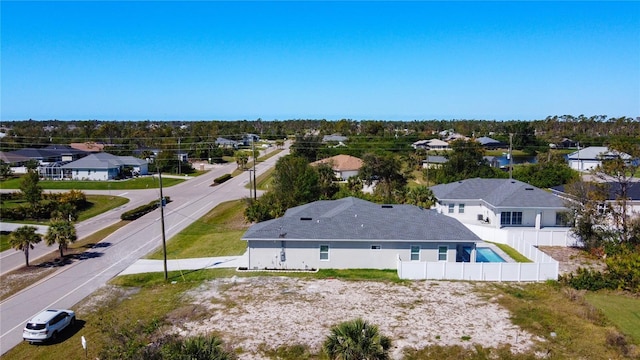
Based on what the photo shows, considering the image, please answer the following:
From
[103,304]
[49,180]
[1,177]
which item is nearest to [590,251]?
[103,304]

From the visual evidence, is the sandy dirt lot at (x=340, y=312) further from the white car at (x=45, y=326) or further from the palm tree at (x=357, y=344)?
the white car at (x=45, y=326)

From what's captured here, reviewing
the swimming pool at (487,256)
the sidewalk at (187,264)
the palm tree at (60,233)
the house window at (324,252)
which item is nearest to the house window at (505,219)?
the swimming pool at (487,256)

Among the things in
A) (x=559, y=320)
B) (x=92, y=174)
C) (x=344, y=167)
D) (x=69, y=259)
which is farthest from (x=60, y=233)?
(x=344, y=167)

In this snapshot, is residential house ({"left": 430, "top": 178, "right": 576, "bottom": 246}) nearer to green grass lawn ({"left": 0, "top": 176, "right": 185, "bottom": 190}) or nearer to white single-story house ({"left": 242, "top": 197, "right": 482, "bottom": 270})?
white single-story house ({"left": 242, "top": 197, "right": 482, "bottom": 270})

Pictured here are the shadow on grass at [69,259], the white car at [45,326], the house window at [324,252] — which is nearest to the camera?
the white car at [45,326]

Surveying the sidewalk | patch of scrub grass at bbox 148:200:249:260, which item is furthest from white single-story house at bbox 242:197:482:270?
patch of scrub grass at bbox 148:200:249:260

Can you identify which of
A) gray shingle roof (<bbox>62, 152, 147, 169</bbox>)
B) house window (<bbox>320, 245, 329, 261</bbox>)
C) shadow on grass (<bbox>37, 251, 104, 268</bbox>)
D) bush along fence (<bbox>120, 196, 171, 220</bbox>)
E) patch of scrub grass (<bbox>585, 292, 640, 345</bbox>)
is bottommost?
shadow on grass (<bbox>37, 251, 104, 268</bbox>)

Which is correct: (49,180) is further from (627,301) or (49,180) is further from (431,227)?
(627,301)

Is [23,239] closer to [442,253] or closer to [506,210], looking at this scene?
[442,253]
